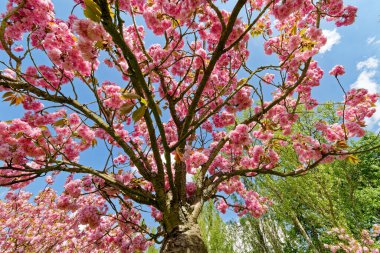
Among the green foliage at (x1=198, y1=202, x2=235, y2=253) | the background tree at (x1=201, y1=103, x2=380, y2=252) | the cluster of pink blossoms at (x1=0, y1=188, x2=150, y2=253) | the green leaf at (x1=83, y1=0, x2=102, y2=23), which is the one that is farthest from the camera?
the green foliage at (x1=198, y1=202, x2=235, y2=253)

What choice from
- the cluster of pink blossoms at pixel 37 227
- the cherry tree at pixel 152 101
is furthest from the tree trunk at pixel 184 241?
the cluster of pink blossoms at pixel 37 227

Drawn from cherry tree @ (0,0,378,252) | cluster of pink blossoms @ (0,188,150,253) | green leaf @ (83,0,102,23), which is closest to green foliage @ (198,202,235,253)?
cluster of pink blossoms @ (0,188,150,253)

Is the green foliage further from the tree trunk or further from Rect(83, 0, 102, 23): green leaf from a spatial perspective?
Rect(83, 0, 102, 23): green leaf

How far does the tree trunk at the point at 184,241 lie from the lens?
2449 mm

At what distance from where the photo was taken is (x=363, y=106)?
11.5ft

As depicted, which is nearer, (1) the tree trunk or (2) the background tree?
(1) the tree trunk

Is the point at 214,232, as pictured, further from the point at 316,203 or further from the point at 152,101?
the point at 152,101

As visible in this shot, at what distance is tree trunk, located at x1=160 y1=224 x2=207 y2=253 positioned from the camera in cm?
245

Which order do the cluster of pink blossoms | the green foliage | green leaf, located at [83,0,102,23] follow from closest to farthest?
green leaf, located at [83,0,102,23] → the cluster of pink blossoms → the green foliage

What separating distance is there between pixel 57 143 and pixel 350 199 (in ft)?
40.5

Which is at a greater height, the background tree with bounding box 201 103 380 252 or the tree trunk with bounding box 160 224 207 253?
the background tree with bounding box 201 103 380 252

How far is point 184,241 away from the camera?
2494 millimetres

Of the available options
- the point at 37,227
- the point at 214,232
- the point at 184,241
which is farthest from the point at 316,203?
the point at 37,227

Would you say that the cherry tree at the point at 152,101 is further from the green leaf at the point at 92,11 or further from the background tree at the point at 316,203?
the background tree at the point at 316,203
